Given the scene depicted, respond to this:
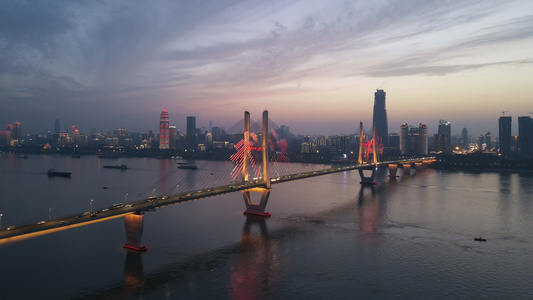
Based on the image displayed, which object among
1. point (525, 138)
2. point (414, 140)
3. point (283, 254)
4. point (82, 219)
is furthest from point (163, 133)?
point (82, 219)

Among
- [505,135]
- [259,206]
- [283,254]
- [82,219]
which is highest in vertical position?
[505,135]

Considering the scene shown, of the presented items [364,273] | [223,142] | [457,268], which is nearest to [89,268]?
[364,273]

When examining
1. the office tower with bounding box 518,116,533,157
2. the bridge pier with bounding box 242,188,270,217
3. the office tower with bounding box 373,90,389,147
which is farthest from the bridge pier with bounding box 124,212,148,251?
the office tower with bounding box 373,90,389,147

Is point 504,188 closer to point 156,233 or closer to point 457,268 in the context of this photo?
point 457,268

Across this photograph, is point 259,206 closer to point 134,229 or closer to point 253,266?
point 253,266

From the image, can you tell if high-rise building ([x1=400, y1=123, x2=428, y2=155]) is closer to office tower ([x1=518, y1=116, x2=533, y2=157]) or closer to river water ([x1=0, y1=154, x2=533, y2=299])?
office tower ([x1=518, y1=116, x2=533, y2=157])

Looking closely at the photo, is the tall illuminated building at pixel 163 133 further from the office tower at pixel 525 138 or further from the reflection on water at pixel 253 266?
the reflection on water at pixel 253 266
